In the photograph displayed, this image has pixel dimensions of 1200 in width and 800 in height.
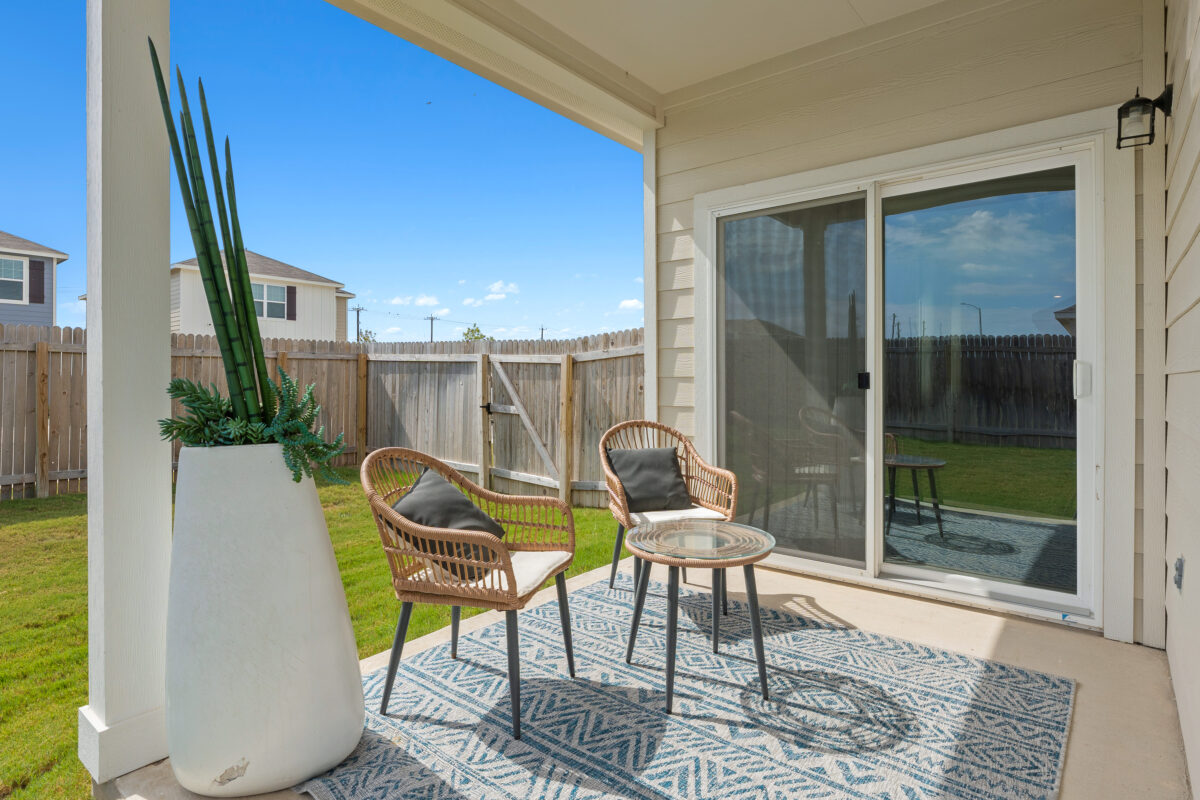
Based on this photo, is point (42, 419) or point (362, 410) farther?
point (362, 410)

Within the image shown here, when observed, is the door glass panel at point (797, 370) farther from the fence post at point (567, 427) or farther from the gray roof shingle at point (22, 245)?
the gray roof shingle at point (22, 245)

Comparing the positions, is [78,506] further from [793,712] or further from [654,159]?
[793,712]

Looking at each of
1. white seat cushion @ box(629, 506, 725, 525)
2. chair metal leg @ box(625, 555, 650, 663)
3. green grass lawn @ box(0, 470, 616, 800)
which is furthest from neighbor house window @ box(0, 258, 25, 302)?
chair metal leg @ box(625, 555, 650, 663)

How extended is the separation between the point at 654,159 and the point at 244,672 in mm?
3523

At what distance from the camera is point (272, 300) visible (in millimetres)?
12539

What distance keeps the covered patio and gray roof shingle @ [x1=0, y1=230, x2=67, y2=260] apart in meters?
7.98

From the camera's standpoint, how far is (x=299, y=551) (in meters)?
1.65

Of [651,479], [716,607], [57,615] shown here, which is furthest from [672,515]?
[57,615]

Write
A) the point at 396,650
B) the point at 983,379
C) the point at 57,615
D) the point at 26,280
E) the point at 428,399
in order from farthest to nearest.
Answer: the point at 26,280, the point at 428,399, the point at 57,615, the point at 983,379, the point at 396,650

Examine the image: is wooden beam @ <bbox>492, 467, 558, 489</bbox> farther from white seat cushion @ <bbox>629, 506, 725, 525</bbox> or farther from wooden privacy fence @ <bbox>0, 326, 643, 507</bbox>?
white seat cushion @ <bbox>629, 506, 725, 525</bbox>

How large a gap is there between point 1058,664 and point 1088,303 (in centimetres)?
150

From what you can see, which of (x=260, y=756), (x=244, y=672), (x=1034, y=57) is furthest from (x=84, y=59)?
(x=1034, y=57)

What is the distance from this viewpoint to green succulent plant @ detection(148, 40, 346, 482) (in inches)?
63.8

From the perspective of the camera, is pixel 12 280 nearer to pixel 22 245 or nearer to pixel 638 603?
pixel 22 245
